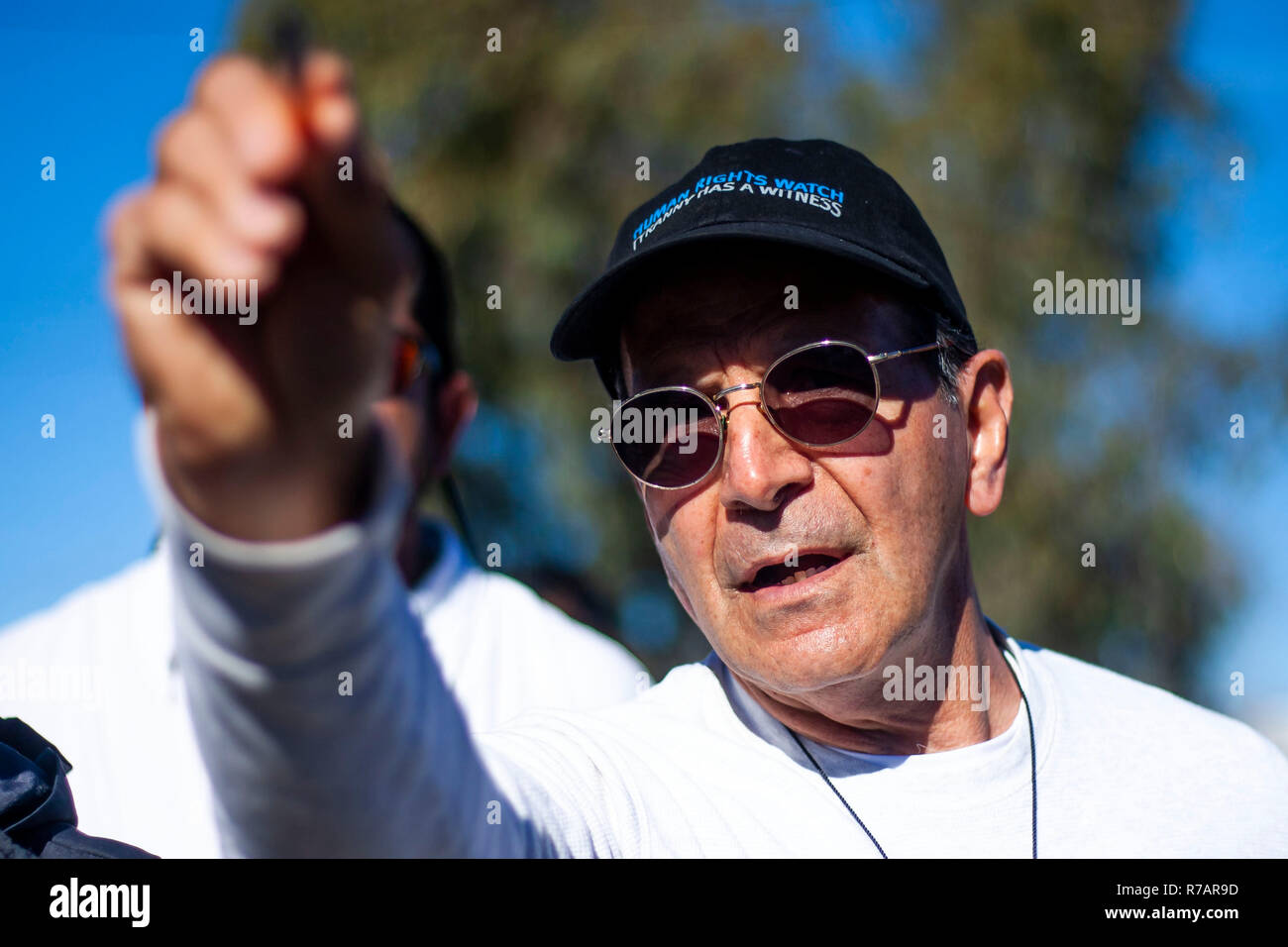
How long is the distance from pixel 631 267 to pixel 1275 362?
20.7 ft

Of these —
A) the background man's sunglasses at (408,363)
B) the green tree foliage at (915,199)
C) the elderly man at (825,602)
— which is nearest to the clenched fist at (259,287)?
the elderly man at (825,602)

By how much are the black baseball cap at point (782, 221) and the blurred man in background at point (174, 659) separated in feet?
1.73

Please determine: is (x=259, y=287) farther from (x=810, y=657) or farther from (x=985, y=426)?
(x=985, y=426)

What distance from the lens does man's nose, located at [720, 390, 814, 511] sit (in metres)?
1.72

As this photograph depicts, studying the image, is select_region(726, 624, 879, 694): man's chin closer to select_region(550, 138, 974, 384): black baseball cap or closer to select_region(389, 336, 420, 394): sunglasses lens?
select_region(550, 138, 974, 384): black baseball cap

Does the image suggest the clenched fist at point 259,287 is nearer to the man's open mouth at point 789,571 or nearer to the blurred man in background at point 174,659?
the man's open mouth at point 789,571

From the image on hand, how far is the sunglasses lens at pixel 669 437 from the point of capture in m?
1.79

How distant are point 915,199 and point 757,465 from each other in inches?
217

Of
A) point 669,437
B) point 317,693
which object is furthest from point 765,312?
point 317,693

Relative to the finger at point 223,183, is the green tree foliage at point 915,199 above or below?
above

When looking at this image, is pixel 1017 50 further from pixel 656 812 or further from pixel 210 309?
pixel 210 309

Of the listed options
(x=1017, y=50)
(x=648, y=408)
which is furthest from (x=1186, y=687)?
(x=648, y=408)

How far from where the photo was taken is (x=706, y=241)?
1773 millimetres

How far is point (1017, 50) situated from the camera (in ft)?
23.3
